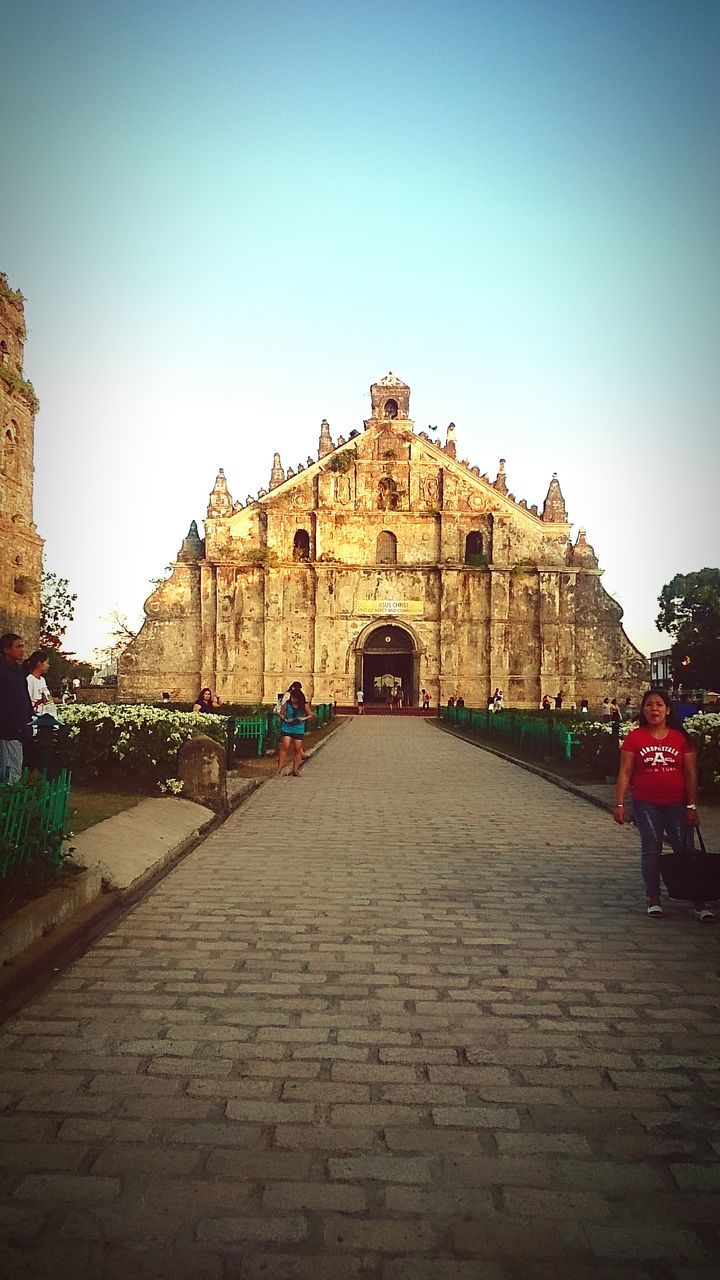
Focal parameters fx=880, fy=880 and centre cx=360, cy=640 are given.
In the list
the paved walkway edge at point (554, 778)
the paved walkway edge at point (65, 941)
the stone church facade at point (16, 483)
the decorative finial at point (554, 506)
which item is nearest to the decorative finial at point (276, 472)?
the decorative finial at point (554, 506)

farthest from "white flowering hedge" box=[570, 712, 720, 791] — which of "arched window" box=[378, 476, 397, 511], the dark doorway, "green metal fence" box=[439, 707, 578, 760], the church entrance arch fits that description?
"arched window" box=[378, 476, 397, 511]

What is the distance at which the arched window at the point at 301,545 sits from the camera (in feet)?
146

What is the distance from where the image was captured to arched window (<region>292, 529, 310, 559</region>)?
4438 cm

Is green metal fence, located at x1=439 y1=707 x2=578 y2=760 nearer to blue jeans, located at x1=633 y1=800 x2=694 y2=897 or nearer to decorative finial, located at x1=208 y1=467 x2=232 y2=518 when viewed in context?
blue jeans, located at x1=633 y1=800 x2=694 y2=897

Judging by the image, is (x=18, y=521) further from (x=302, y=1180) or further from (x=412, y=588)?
(x=302, y=1180)

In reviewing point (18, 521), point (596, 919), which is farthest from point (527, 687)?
point (596, 919)

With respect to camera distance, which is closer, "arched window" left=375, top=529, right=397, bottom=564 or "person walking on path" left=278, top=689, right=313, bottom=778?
"person walking on path" left=278, top=689, right=313, bottom=778

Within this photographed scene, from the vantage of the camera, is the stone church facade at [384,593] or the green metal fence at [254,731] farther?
the stone church facade at [384,593]

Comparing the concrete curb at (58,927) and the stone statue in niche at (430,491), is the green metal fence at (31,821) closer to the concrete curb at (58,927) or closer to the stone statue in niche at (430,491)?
the concrete curb at (58,927)

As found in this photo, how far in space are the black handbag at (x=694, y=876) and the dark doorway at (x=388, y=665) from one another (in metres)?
37.6

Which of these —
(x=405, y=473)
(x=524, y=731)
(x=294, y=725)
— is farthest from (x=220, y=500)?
(x=294, y=725)

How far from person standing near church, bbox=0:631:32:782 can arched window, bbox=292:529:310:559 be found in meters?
36.6

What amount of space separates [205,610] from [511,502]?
53.5 feet

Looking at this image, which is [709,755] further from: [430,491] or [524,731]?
[430,491]
